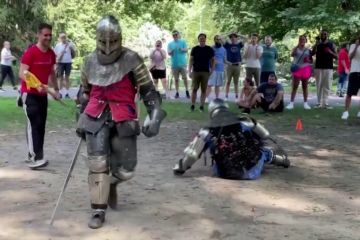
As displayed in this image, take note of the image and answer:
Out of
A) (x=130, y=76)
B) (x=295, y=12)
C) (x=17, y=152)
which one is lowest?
(x=17, y=152)

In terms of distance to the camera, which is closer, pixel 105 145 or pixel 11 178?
pixel 105 145

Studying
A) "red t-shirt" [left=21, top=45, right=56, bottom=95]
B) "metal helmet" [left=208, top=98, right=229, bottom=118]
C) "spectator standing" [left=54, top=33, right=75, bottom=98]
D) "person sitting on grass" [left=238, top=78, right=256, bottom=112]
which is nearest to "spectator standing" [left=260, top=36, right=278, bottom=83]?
"person sitting on grass" [left=238, top=78, right=256, bottom=112]

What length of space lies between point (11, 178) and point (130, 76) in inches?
103

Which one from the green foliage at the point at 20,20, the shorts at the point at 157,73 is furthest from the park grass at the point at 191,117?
the green foliage at the point at 20,20

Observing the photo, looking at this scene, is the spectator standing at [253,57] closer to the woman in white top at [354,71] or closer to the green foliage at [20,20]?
the woman in white top at [354,71]

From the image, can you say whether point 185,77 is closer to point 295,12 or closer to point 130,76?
point 295,12

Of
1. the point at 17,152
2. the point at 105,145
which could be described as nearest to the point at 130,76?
the point at 105,145

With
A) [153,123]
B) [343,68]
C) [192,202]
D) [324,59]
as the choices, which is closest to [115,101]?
[153,123]

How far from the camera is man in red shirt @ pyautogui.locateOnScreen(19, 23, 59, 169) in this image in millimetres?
7621

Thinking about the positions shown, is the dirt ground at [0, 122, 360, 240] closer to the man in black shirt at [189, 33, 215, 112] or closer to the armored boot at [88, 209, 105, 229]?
the armored boot at [88, 209, 105, 229]

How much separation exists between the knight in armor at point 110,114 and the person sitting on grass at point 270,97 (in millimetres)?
Answer: 8635

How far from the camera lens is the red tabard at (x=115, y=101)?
17.6 ft

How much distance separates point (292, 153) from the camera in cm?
912

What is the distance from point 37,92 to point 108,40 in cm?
257
